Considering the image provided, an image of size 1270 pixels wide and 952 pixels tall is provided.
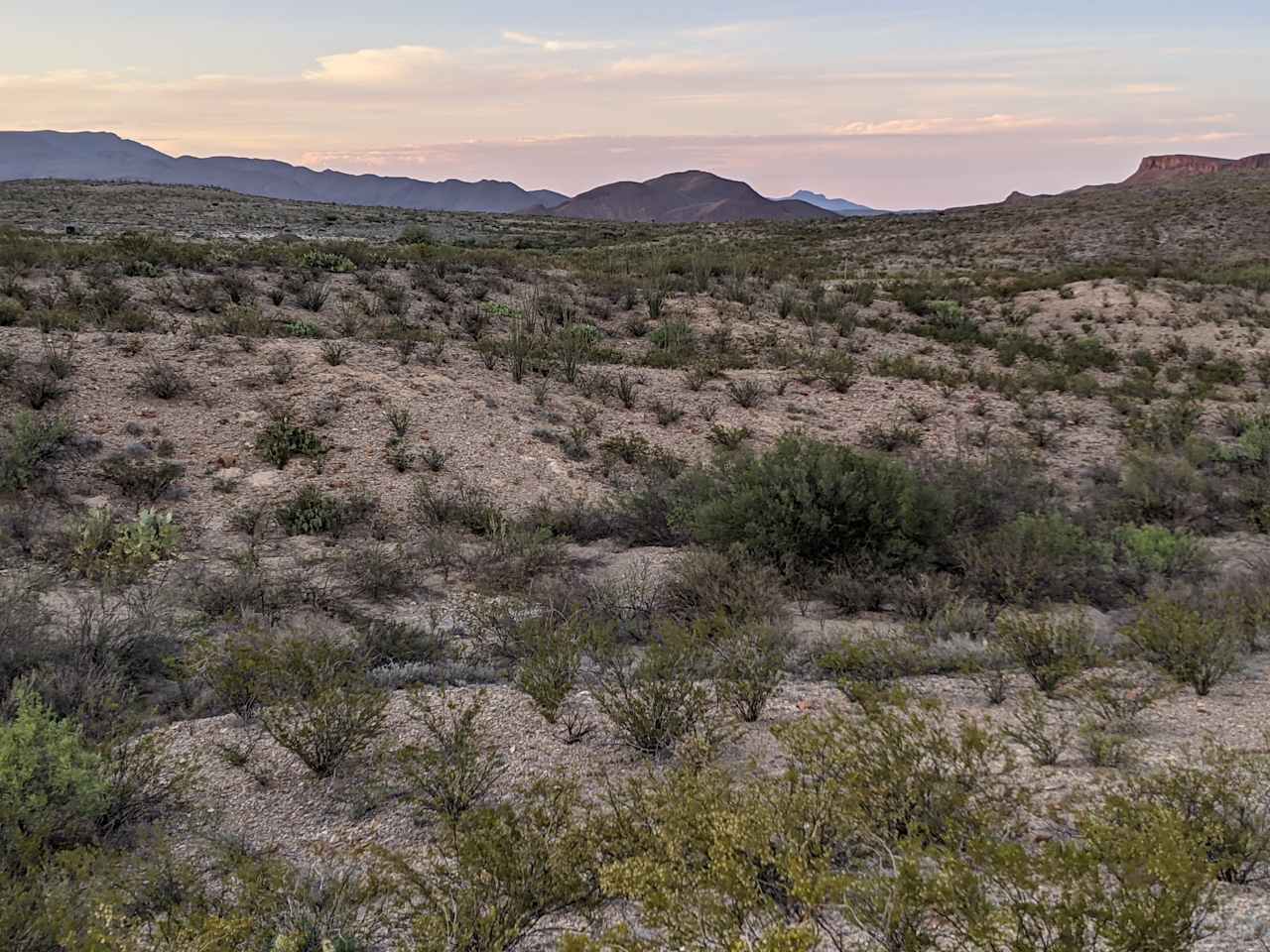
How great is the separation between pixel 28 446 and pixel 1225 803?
9699mm

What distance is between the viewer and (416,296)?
15.6m

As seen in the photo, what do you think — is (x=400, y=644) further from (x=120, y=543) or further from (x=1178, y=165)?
(x=1178, y=165)

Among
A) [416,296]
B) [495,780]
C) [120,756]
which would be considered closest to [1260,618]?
[495,780]

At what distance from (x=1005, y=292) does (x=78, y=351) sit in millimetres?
19994

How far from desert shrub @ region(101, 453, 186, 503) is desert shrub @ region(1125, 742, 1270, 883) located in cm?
827

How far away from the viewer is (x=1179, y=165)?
12838 cm

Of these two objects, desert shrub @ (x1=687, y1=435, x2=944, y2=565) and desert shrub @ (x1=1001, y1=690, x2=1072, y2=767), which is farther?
desert shrub @ (x1=687, y1=435, x2=944, y2=565)

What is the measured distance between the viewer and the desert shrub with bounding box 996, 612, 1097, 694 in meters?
4.52

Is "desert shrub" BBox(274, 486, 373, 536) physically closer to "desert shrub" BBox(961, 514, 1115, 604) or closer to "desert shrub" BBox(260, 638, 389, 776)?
"desert shrub" BBox(260, 638, 389, 776)

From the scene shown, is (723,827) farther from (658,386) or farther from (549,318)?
(549,318)

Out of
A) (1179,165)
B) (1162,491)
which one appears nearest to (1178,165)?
(1179,165)

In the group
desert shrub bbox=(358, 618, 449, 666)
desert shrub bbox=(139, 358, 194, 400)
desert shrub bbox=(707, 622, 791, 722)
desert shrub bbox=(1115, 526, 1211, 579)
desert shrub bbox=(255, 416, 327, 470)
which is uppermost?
desert shrub bbox=(139, 358, 194, 400)

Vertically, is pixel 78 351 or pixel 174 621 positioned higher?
pixel 78 351

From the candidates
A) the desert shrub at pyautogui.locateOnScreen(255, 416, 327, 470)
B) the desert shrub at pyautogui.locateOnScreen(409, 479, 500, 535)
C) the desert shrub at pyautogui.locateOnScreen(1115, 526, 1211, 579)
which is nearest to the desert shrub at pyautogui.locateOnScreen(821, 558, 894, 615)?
the desert shrub at pyautogui.locateOnScreen(1115, 526, 1211, 579)
